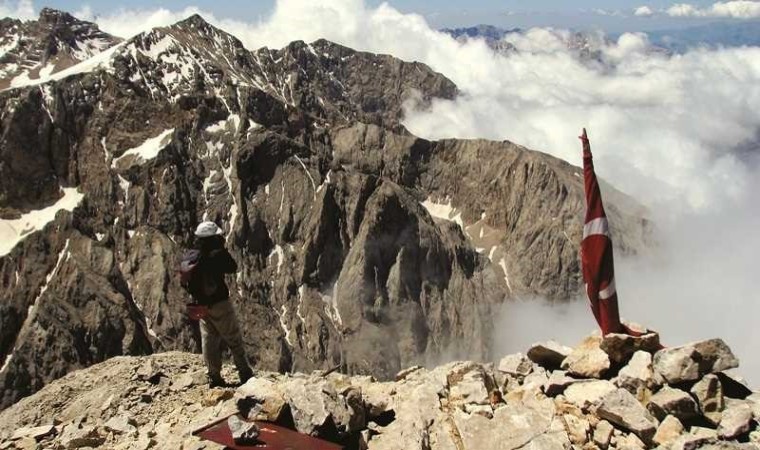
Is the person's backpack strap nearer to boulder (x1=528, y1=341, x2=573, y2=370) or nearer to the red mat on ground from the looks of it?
the red mat on ground

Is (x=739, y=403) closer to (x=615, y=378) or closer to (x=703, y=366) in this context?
(x=703, y=366)

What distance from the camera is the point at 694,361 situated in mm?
12547

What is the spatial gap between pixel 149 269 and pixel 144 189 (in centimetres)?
1764

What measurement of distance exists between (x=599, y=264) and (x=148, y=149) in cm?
13100

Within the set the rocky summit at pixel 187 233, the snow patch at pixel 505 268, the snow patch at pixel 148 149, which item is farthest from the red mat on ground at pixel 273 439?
the snow patch at pixel 505 268

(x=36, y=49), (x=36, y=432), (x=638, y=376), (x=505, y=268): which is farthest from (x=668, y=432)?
(x=36, y=49)

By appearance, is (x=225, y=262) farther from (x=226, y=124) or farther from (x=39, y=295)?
(x=226, y=124)

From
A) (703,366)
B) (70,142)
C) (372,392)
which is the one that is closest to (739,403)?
(703,366)

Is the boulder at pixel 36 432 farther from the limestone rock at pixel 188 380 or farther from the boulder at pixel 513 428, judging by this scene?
the boulder at pixel 513 428

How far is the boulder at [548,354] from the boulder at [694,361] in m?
2.62

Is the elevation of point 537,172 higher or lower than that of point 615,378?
higher

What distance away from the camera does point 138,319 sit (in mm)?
114812

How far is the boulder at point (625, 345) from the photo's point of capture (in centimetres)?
1341

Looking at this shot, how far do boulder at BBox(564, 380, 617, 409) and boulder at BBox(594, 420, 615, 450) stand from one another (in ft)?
1.55
